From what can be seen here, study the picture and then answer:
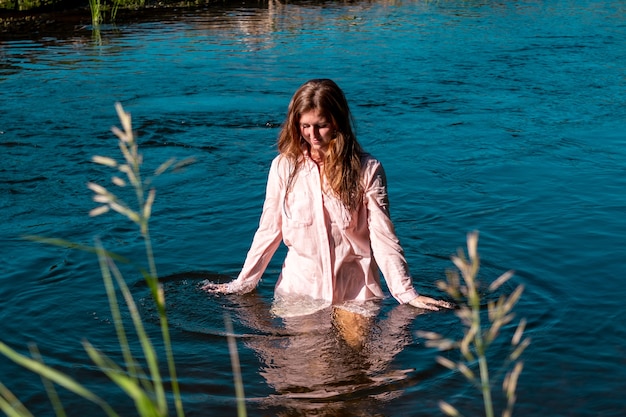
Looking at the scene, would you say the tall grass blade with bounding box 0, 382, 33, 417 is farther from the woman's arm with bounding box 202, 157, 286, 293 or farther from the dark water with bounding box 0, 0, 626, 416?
the woman's arm with bounding box 202, 157, 286, 293

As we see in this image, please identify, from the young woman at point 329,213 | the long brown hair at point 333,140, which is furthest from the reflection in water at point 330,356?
the long brown hair at point 333,140

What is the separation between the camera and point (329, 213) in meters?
4.71

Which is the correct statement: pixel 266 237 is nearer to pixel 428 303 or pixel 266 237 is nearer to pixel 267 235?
pixel 267 235

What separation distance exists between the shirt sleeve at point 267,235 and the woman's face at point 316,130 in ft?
0.92

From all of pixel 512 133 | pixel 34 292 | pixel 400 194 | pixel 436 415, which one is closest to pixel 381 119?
pixel 512 133

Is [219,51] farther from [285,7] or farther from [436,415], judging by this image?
[436,415]

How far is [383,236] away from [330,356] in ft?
2.23

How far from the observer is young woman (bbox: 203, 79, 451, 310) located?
450 centimetres

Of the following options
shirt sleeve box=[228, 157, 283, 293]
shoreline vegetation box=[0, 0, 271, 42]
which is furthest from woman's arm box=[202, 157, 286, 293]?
shoreline vegetation box=[0, 0, 271, 42]

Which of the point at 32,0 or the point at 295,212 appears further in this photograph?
the point at 32,0

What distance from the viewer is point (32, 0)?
720 inches

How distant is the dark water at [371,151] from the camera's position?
15.2 feet

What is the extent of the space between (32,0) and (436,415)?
16.1 meters

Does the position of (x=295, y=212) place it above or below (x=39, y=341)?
above
